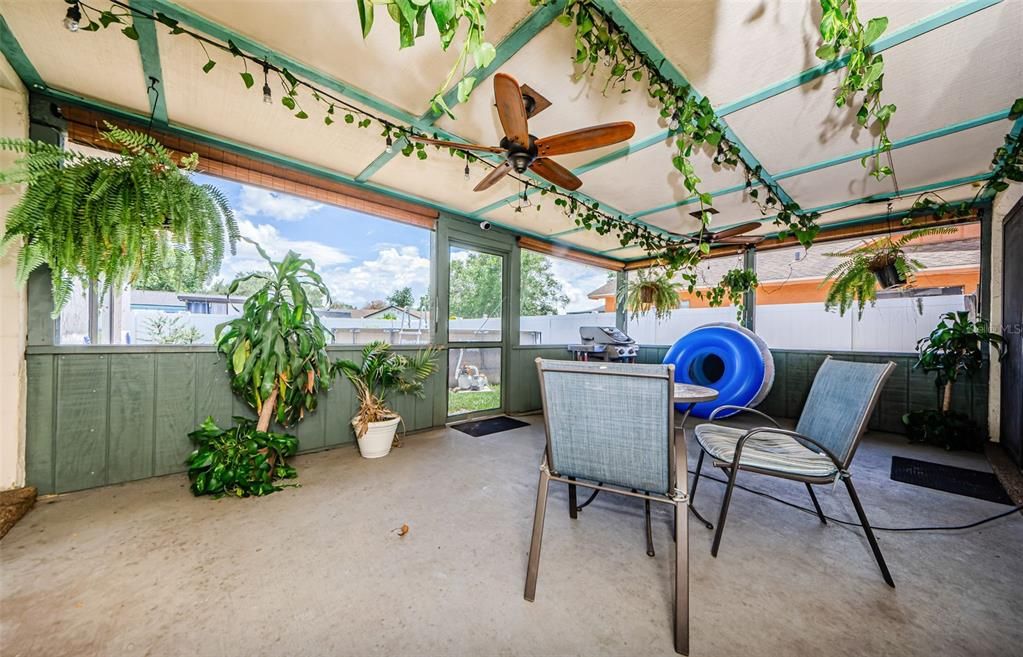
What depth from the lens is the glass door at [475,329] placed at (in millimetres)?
3928

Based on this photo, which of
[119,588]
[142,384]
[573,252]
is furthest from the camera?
[573,252]

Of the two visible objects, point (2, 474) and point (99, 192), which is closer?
point (99, 192)

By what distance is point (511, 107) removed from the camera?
5.17 ft

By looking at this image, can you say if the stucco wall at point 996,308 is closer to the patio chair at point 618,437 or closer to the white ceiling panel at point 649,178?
the white ceiling panel at point 649,178

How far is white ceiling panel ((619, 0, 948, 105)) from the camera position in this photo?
142cm

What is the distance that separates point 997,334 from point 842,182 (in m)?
2.07

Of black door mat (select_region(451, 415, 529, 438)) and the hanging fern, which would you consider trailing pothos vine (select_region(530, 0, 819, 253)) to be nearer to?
the hanging fern

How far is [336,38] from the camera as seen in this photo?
5.32 feet

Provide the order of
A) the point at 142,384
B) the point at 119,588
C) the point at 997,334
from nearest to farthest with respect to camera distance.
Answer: the point at 119,588, the point at 142,384, the point at 997,334

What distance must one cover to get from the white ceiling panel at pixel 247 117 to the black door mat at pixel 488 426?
263 cm

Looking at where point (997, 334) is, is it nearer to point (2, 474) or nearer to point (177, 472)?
point (177, 472)

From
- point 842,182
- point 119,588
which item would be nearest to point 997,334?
point 842,182

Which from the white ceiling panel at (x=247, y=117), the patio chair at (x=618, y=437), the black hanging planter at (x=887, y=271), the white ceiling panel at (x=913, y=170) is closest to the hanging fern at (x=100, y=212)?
the white ceiling panel at (x=247, y=117)

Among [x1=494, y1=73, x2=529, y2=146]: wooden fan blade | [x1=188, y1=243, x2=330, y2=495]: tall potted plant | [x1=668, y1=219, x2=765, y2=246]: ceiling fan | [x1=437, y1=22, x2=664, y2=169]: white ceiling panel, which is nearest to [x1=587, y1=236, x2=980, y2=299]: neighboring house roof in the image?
[x1=668, y1=219, x2=765, y2=246]: ceiling fan
